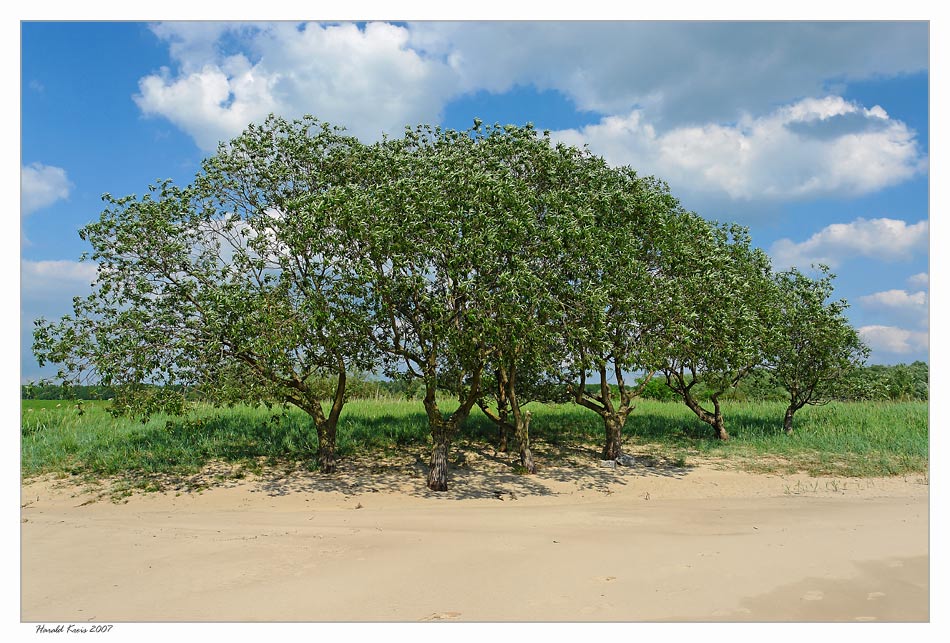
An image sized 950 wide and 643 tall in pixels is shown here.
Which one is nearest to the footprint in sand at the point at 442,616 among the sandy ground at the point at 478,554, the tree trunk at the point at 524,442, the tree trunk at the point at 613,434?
the sandy ground at the point at 478,554

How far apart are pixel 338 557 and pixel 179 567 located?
241 centimetres

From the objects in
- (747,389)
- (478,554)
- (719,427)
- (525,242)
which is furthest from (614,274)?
(747,389)

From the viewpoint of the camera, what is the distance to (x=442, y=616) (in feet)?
24.4

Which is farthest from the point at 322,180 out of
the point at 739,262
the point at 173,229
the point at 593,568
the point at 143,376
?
the point at 739,262

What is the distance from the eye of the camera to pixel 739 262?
23.8m

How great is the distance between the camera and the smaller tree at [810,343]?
2611 centimetres

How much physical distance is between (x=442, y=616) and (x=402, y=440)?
1646 centimetres

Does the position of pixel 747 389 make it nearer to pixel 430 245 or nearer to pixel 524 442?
pixel 524 442

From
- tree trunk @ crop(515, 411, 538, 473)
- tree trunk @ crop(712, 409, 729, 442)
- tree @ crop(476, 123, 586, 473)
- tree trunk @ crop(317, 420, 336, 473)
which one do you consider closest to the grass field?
tree trunk @ crop(712, 409, 729, 442)

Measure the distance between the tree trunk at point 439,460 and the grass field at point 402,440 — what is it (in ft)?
13.9

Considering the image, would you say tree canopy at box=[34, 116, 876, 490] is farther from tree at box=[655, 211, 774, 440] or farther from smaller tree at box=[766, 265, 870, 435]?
smaller tree at box=[766, 265, 870, 435]

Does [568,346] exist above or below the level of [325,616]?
above

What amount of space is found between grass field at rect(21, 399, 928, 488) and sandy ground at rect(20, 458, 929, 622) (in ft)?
8.79

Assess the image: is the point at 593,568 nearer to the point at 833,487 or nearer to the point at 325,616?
the point at 325,616
